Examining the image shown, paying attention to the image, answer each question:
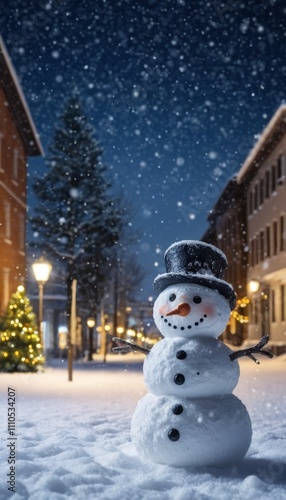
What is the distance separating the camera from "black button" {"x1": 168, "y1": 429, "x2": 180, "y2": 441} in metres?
6.44

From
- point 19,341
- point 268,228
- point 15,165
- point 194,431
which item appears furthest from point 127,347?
point 268,228

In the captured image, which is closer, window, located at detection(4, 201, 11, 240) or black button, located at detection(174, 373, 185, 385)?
black button, located at detection(174, 373, 185, 385)

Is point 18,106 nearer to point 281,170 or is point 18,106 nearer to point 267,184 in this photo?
point 281,170

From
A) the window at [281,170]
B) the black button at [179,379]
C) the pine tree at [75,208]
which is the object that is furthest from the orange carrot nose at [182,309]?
the pine tree at [75,208]

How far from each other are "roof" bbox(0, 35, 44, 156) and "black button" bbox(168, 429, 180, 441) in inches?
766

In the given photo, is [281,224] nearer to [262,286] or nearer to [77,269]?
[262,286]

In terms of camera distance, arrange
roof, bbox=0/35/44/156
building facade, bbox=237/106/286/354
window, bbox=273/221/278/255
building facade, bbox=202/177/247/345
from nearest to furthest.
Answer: roof, bbox=0/35/44/156 < building facade, bbox=237/106/286/354 < window, bbox=273/221/278/255 < building facade, bbox=202/177/247/345

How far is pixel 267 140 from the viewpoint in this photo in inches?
1297

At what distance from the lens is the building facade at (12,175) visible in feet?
90.7

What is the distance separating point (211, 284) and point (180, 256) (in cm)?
47

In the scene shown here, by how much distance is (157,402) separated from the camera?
6.74m

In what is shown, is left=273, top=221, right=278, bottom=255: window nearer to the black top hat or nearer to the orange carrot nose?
the black top hat

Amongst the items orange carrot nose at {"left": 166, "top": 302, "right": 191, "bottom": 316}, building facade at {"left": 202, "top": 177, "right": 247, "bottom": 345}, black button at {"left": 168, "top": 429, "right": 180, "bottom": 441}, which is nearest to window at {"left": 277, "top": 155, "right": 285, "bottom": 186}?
building facade at {"left": 202, "top": 177, "right": 247, "bottom": 345}

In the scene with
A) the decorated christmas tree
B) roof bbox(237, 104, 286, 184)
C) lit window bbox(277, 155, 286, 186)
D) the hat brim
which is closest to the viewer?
the hat brim
